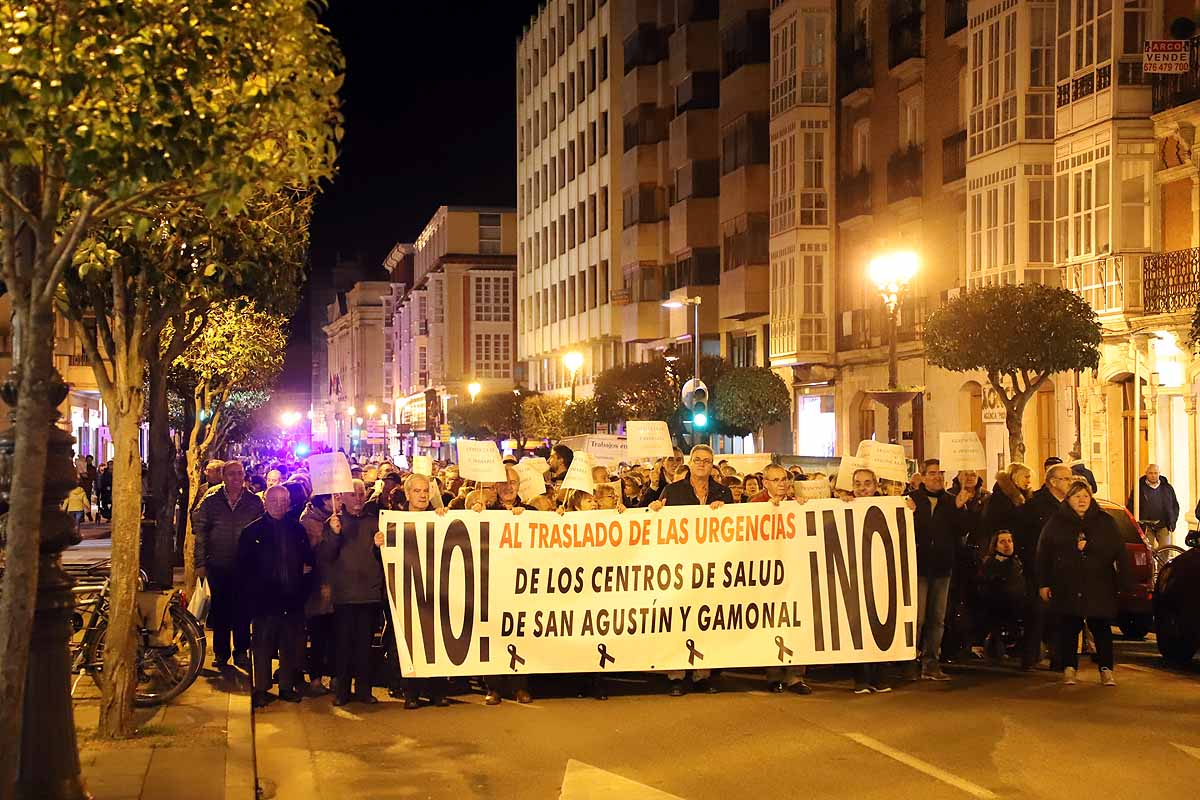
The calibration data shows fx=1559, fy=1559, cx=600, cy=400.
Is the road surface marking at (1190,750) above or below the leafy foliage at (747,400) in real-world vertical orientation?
below

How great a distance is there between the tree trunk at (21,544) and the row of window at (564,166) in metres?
56.9

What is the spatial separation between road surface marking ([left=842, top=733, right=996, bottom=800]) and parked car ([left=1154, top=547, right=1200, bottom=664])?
4622mm

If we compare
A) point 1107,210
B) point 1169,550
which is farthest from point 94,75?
point 1107,210

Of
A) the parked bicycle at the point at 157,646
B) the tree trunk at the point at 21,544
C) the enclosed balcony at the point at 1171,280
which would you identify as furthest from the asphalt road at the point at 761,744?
the enclosed balcony at the point at 1171,280

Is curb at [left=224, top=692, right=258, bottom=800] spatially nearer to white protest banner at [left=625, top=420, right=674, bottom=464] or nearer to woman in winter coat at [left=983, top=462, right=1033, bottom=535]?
white protest banner at [left=625, top=420, right=674, bottom=464]

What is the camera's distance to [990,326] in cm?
2506

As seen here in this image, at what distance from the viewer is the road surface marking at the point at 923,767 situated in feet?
29.3

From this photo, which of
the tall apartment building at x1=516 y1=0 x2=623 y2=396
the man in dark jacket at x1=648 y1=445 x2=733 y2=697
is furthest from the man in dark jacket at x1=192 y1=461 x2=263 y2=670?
the tall apartment building at x1=516 y1=0 x2=623 y2=396

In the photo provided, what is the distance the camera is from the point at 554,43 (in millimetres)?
73062

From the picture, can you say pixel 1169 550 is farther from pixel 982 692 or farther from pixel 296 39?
pixel 296 39

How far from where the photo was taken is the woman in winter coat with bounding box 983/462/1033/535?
47.2 feet

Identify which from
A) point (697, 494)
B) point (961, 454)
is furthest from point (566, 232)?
point (697, 494)

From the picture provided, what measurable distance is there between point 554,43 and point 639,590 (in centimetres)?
→ 6334

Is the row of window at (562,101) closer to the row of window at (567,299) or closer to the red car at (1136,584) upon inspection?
the row of window at (567,299)
